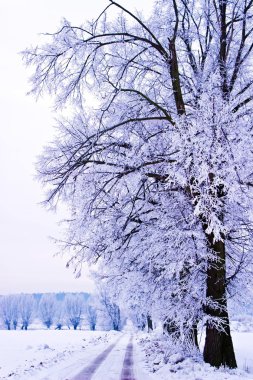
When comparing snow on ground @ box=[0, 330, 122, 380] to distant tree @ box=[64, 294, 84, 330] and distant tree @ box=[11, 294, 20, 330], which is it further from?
distant tree @ box=[11, 294, 20, 330]

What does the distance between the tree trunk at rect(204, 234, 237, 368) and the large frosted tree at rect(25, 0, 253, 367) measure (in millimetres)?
26

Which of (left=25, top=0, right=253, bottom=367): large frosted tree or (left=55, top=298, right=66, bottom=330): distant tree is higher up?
(left=25, top=0, right=253, bottom=367): large frosted tree

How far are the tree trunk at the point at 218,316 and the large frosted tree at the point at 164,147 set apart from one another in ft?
0.09

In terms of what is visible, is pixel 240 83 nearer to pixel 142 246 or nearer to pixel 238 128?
pixel 238 128

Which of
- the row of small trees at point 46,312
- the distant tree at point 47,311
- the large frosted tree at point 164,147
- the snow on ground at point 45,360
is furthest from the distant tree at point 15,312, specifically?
the large frosted tree at point 164,147

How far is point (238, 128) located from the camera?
23.5 feet

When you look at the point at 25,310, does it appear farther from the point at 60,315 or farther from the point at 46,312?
the point at 60,315

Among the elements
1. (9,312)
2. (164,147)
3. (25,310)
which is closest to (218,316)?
(164,147)

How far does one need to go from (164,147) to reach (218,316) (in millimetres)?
4794

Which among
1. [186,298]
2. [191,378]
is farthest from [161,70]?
[191,378]

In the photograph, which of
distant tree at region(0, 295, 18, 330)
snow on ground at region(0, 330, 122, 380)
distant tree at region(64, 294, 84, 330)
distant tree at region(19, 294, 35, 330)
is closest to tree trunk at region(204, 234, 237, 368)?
snow on ground at region(0, 330, 122, 380)

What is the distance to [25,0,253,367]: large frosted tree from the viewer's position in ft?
26.8

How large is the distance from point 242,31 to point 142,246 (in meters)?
6.40

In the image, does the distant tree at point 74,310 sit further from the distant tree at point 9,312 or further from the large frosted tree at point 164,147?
the large frosted tree at point 164,147
